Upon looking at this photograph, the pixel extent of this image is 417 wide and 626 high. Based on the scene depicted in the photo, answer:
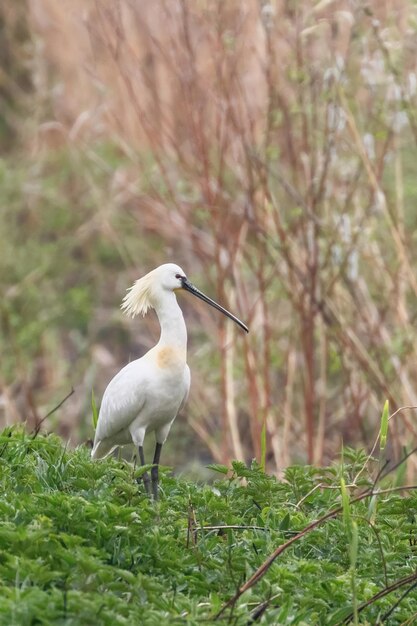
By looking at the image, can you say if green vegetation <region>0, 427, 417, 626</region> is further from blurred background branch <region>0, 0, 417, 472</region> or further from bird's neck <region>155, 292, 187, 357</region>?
blurred background branch <region>0, 0, 417, 472</region>

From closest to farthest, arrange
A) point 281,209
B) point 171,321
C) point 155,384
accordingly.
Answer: point 155,384 < point 171,321 < point 281,209

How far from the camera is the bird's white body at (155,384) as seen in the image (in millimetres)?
5035

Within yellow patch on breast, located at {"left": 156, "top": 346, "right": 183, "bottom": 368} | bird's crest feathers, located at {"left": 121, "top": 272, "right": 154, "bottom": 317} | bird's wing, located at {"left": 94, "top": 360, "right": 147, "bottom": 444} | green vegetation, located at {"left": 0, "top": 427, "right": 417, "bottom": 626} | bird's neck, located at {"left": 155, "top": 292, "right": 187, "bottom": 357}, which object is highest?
bird's crest feathers, located at {"left": 121, "top": 272, "right": 154, "bottom": 317}

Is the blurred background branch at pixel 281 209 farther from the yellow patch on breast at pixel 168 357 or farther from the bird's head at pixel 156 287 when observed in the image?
the yellow patch on breast at pixel 168 357

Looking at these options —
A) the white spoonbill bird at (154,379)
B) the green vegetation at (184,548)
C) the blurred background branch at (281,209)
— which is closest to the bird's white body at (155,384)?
the white spoonbill bird at (154,379)

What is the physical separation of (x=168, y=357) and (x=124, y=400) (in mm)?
239

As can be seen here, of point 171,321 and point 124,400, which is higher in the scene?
point 171,321

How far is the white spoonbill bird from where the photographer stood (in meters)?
5.04

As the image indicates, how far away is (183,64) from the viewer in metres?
6.99

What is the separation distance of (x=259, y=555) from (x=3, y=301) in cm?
615

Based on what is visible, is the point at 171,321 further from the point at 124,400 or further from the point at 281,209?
the point at 281,209

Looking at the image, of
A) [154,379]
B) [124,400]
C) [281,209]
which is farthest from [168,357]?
[281,209]

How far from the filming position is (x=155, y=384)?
5020 millimetres

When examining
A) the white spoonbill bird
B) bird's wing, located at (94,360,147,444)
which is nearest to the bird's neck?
the white spoonbill bird
